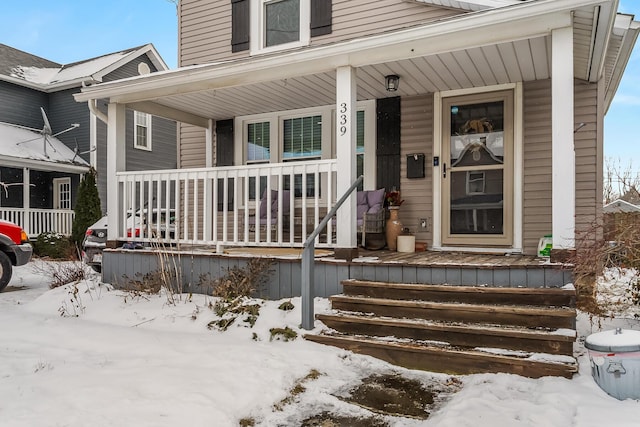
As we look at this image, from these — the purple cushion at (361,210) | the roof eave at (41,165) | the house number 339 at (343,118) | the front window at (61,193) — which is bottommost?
the purple cushion at (361,210)

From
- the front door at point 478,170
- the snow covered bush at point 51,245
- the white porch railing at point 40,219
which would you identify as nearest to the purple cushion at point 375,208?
the front door at point 478,170

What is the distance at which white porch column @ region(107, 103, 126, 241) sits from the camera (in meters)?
5.96

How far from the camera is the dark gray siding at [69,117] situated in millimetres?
13320

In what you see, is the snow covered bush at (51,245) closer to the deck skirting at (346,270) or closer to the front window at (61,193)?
the front window at (61,193)

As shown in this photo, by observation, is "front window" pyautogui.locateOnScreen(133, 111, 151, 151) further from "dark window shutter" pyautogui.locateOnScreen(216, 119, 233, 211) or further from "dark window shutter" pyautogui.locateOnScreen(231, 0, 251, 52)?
"dark window shutter" pyautogui.locateOnScreen(231, 0, 251, 52)

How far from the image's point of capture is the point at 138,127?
14.1m

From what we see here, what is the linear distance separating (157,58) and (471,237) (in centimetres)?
1365

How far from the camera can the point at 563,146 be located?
3689 mm

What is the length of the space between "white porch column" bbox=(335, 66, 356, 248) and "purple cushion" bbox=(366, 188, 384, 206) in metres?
1.37

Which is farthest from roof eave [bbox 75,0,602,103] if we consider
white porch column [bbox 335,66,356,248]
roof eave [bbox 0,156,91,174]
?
roof eave [bbox 0,156,91,174]

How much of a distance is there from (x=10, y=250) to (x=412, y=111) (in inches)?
246

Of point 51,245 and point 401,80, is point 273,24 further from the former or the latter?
point 51,245

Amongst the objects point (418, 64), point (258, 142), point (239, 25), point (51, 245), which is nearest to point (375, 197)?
point (418, 64)

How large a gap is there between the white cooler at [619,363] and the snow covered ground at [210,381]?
67 mm
